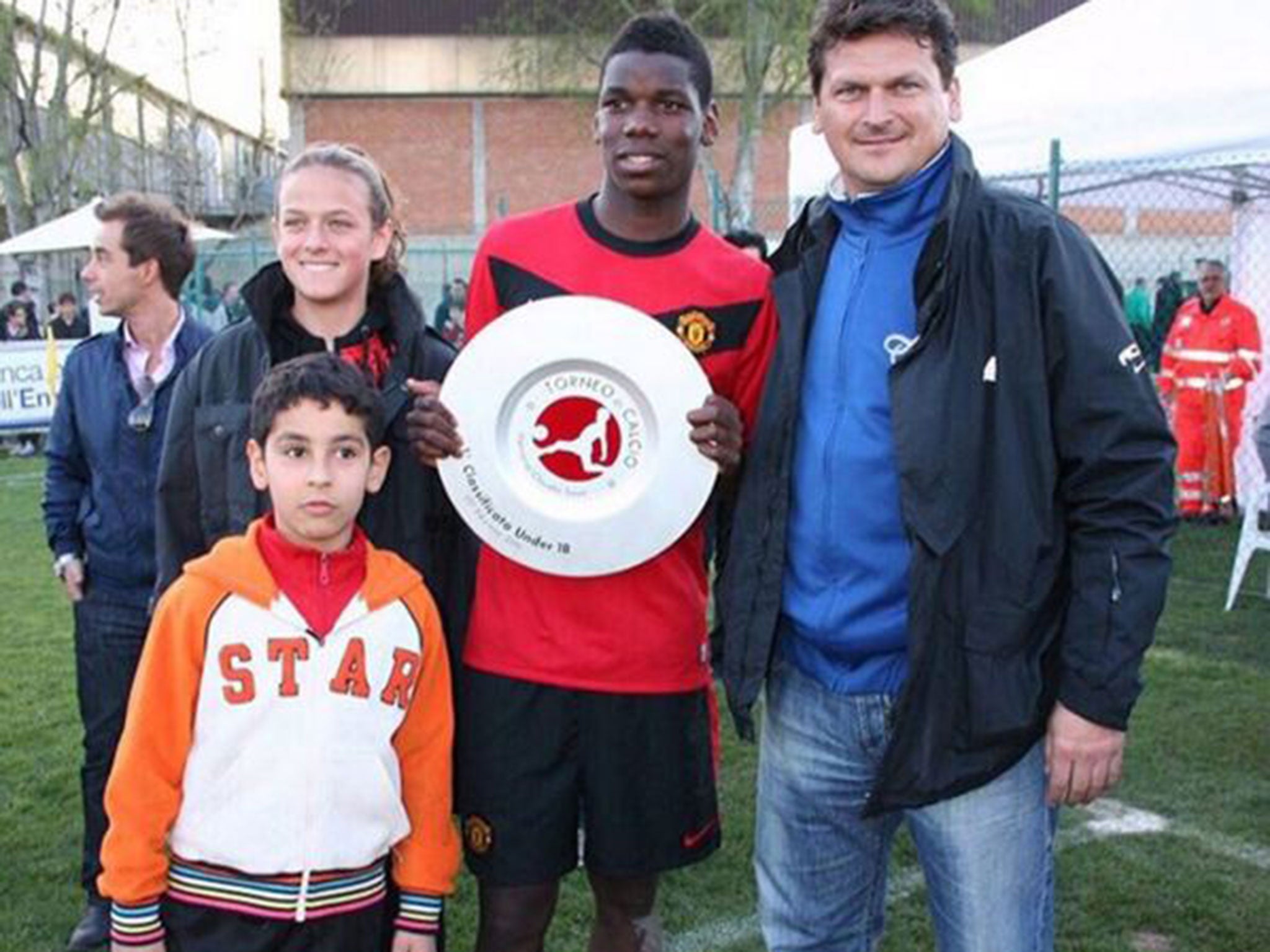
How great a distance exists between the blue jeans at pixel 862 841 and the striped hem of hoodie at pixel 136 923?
111 cm

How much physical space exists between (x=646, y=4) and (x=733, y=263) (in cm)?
3395

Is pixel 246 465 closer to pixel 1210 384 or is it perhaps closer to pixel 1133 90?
pixel 1133 90

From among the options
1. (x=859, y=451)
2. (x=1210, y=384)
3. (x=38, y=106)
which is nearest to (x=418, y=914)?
(x=859, y=451)

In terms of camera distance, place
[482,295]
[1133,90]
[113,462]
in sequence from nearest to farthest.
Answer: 1. [482,295]
2. [113,462]
3. [1133,90]

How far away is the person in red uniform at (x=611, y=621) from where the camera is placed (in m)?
2.73

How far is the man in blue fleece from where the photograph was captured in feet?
7.18

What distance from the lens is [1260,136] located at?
717 centimetres

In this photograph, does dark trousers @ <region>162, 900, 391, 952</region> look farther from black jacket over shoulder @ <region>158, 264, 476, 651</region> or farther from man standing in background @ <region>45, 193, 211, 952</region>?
man standing in background @ <region>45, 193, 211, 952</region>

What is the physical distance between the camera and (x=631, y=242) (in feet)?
9.05

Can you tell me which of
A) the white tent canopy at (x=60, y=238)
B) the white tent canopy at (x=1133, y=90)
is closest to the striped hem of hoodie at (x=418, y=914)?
the white tent canopy at (x=1133, y=90)

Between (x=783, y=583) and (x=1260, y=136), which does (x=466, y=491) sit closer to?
(x=783, y=583)

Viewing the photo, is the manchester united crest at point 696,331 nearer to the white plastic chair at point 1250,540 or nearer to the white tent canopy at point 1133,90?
the white tent canopy at point 1133,90

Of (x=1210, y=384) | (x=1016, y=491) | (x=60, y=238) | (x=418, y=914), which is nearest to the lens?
(x=1016, y=491)

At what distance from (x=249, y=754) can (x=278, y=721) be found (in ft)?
0.25
